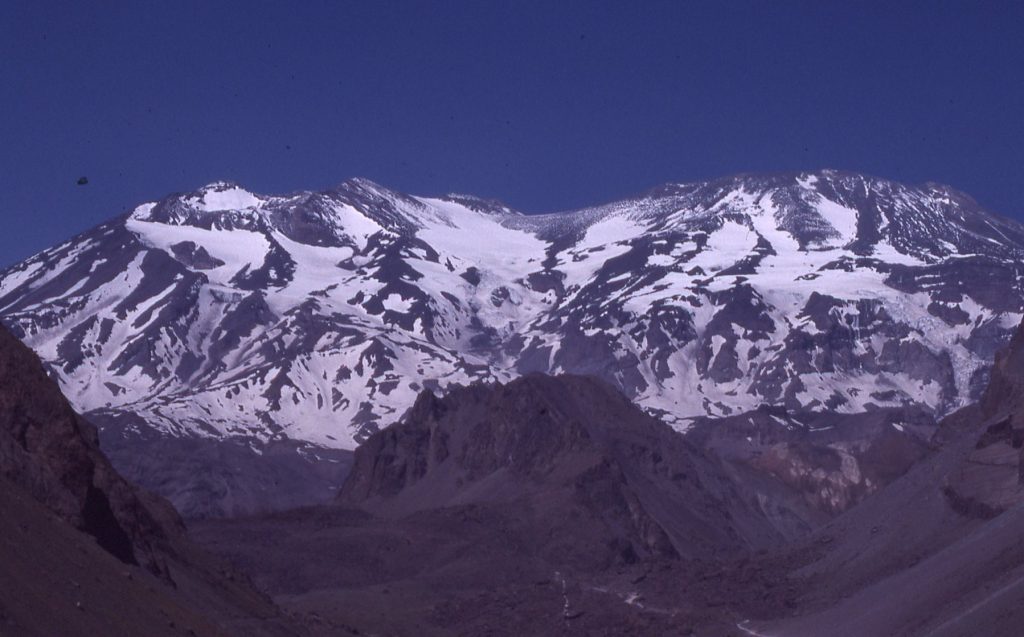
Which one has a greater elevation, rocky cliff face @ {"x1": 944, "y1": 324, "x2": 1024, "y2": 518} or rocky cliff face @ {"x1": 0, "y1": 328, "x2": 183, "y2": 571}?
rocky cliff face @ {"x1": 944, "y1": 324, "x2": 1024, "y2": 518}

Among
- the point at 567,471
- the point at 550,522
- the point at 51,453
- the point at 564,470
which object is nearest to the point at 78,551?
the point at 51,453

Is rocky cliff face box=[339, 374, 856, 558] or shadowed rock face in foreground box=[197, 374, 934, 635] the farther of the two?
rocky cliff face box=[339, 374, 856, 558]

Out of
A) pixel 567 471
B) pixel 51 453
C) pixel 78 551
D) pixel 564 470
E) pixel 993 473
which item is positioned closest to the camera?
pixel 78 551

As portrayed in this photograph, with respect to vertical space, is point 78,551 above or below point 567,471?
below

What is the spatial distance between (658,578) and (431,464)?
36132 mm

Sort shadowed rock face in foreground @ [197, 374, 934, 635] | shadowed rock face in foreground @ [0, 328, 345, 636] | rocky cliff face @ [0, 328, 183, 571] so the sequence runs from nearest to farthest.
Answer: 1. shadowed rock face in foreground @ [0, 328, 345, 636]
2. rocky cliff face @ [0, 328, 183, 571]
3. shadowed rock face in foreground @ [197, 374, 934, 635]

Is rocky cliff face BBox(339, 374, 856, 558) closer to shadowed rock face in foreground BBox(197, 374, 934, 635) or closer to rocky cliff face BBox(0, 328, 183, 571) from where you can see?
shadowed rock face in foreground BBox(197, 374, 934, 635)

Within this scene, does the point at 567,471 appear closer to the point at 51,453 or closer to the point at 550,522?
the point at 550,522

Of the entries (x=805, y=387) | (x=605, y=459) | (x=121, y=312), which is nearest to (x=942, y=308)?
(x=805, y=387)

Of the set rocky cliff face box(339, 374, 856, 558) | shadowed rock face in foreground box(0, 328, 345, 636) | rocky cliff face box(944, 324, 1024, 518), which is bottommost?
shadowed rock face in foreground box(0, 328, 345, 636)

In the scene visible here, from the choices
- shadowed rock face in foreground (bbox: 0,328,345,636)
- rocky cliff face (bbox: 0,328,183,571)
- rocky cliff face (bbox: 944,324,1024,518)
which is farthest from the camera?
rocky cliff face (bbox: 944,324,1024,518)

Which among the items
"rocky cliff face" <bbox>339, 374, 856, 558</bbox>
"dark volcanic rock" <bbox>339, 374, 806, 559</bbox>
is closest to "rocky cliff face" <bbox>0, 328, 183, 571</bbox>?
"rocky cliff face" <bbox>339, 374, 856, 558</bbox>

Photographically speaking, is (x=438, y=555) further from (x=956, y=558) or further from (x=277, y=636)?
(x=277, y=636)

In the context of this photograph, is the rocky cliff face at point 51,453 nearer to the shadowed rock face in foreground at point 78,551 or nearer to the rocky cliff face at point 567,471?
the shadowed rock face in foreground at point 78,551
